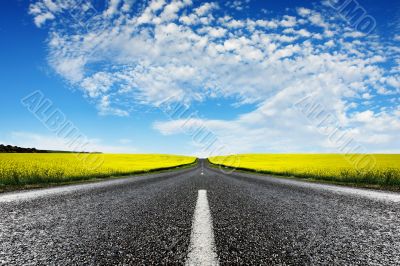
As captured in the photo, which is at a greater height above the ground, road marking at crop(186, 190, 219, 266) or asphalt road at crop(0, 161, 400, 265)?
road marking at crop(186, 190, 219, 266)

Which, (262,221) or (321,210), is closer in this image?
(262,221)

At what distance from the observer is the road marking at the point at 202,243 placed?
174cm

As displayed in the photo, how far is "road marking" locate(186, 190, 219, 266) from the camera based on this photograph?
1.74 metres

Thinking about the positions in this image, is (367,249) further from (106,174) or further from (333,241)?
(106,174)

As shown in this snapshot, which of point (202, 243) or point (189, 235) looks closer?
point (202, 243)

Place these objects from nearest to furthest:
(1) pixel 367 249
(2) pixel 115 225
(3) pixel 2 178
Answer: (1) pixel 367 249 → (2) pixel 115 225 → (3) pixel 2 178

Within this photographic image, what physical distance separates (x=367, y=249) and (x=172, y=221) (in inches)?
67.3

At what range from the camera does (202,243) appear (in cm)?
207

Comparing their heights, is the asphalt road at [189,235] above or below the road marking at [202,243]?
below

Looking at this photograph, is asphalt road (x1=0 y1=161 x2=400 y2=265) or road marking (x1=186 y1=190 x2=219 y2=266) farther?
asphalt road (x1=0 y1=161 x2=400 y2=265)

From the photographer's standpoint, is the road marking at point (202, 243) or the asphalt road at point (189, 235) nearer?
the road marking at point (202, 243)

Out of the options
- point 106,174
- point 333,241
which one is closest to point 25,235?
point 333,241

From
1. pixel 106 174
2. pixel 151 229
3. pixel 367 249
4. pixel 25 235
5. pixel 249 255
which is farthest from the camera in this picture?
pixel 106 174

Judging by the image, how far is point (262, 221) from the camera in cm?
293
